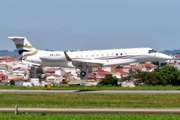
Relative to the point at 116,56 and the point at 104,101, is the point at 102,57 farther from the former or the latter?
the point at 104,101

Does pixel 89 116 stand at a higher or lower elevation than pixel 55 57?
lower

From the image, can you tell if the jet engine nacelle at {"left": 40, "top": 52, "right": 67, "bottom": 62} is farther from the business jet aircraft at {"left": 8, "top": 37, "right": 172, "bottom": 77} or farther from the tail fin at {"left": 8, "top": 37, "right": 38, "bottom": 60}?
the tail fin at {"left": 8, "top": 37, "right": 38, "bottom": 60}

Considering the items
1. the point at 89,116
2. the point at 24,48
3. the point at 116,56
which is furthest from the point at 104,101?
the point at 24,48

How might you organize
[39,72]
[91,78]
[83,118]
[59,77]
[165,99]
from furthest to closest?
[39,72], [59,77], [91,78], [165,99], [83,118]

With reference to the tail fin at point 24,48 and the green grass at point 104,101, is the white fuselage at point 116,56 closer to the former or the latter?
the tail fin at point 24,48

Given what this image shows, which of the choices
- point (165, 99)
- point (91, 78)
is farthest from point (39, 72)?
point (165, 99)

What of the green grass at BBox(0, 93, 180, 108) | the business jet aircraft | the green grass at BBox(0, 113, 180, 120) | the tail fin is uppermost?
the tail fin

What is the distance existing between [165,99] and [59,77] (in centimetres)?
13121

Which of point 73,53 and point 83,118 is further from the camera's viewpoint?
point 73,53

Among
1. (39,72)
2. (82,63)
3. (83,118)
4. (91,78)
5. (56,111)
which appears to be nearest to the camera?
(83,118)

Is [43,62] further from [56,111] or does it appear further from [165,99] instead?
[56,111]

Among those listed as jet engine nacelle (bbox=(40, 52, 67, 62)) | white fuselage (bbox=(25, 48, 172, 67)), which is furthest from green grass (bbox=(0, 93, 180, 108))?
jet engine nacelle (bbox=(40, 52, 67, 62))

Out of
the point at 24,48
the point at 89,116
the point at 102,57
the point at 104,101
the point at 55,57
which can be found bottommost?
the point at 89,116

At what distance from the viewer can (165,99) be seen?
91.6ft
